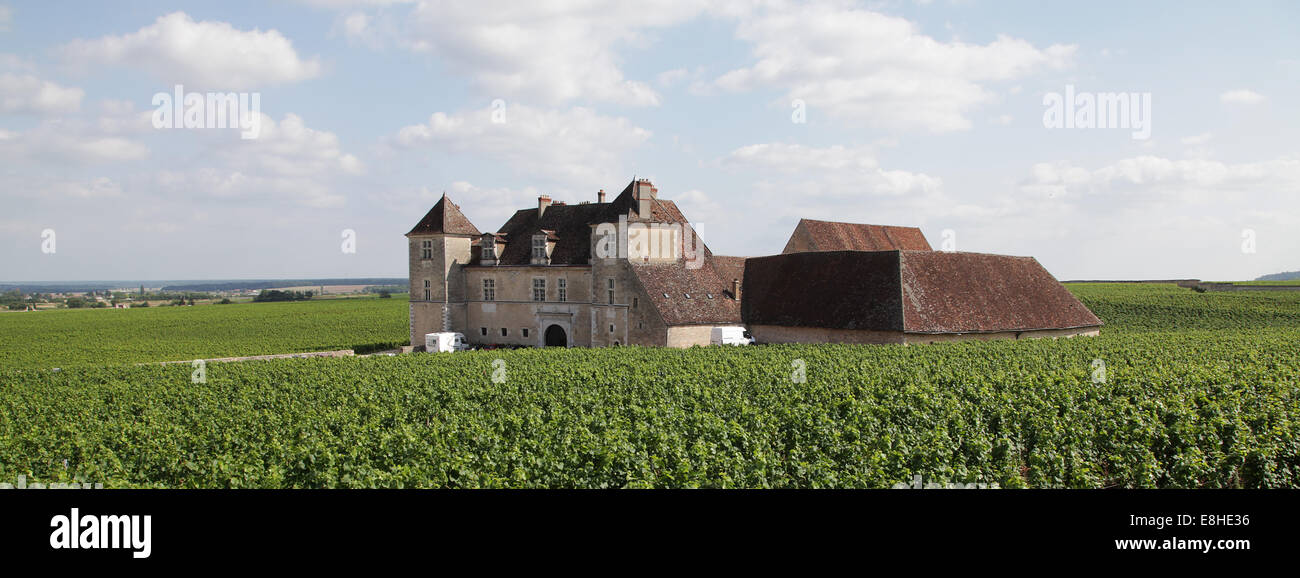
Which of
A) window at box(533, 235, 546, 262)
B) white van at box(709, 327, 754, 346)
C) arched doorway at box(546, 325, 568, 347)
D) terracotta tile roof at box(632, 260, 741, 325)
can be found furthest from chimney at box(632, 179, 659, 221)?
arched doorway at box(546, 325, 568, 347)

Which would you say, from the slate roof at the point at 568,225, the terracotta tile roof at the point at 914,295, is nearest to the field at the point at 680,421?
the terracotta tile roof at the point at 914,295

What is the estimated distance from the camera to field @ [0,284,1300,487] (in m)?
10.5

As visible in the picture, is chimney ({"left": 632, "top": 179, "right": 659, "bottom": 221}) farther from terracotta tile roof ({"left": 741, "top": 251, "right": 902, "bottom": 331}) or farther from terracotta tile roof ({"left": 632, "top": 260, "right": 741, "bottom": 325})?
terracotta tile roof ({"left": 741, "top": 251, "right": 902, "bottom": 331})

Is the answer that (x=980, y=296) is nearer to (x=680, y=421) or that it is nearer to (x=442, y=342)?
(x=680, y=421)

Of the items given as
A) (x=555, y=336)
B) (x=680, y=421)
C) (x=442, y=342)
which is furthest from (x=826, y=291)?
Result: (x=680, y=421)

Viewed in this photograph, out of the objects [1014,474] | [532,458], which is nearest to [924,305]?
[1014,474]

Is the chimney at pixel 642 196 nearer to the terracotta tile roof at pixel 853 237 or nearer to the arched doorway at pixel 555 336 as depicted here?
the arched doorway at pixel 555 336

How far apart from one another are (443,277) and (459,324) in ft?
9.40

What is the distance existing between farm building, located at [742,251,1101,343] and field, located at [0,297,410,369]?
26.4 metres

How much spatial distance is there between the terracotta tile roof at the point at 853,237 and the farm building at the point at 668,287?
26.4 feet

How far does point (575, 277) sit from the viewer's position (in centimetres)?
3841

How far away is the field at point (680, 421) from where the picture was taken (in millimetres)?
10461
